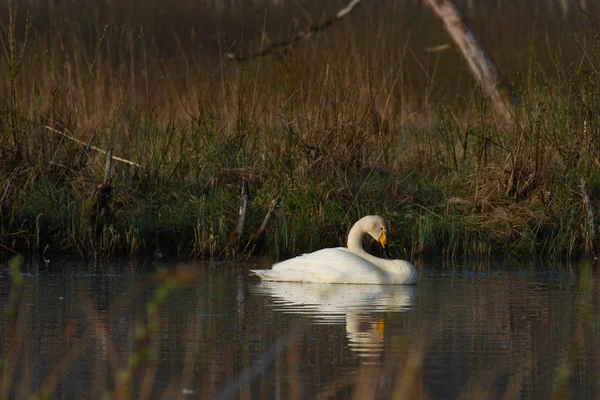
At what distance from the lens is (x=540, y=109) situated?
41.7ft

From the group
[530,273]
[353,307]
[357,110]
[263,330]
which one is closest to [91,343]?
[263,330]

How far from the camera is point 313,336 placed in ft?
24.4

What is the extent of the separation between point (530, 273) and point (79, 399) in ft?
18.3

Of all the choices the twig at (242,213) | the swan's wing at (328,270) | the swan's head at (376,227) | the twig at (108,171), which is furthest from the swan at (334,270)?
the twig at (108,171)

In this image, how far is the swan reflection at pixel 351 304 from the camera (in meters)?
7.43

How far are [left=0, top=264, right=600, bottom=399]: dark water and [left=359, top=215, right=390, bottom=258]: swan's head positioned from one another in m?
0.51

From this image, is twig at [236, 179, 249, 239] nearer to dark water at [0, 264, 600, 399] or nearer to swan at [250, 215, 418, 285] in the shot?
dark water at [0, 264, 600, 399]

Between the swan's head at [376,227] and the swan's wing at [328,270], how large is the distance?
0.54m

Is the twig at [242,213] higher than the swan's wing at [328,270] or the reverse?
higher

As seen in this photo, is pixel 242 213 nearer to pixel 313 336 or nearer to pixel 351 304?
pixel 351 304

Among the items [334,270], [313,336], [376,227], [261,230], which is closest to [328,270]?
[334,270]

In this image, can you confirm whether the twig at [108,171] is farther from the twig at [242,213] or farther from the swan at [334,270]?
the swan at [334,270]

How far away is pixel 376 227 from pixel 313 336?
3.34 metres

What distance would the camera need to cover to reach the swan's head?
10648 mm
